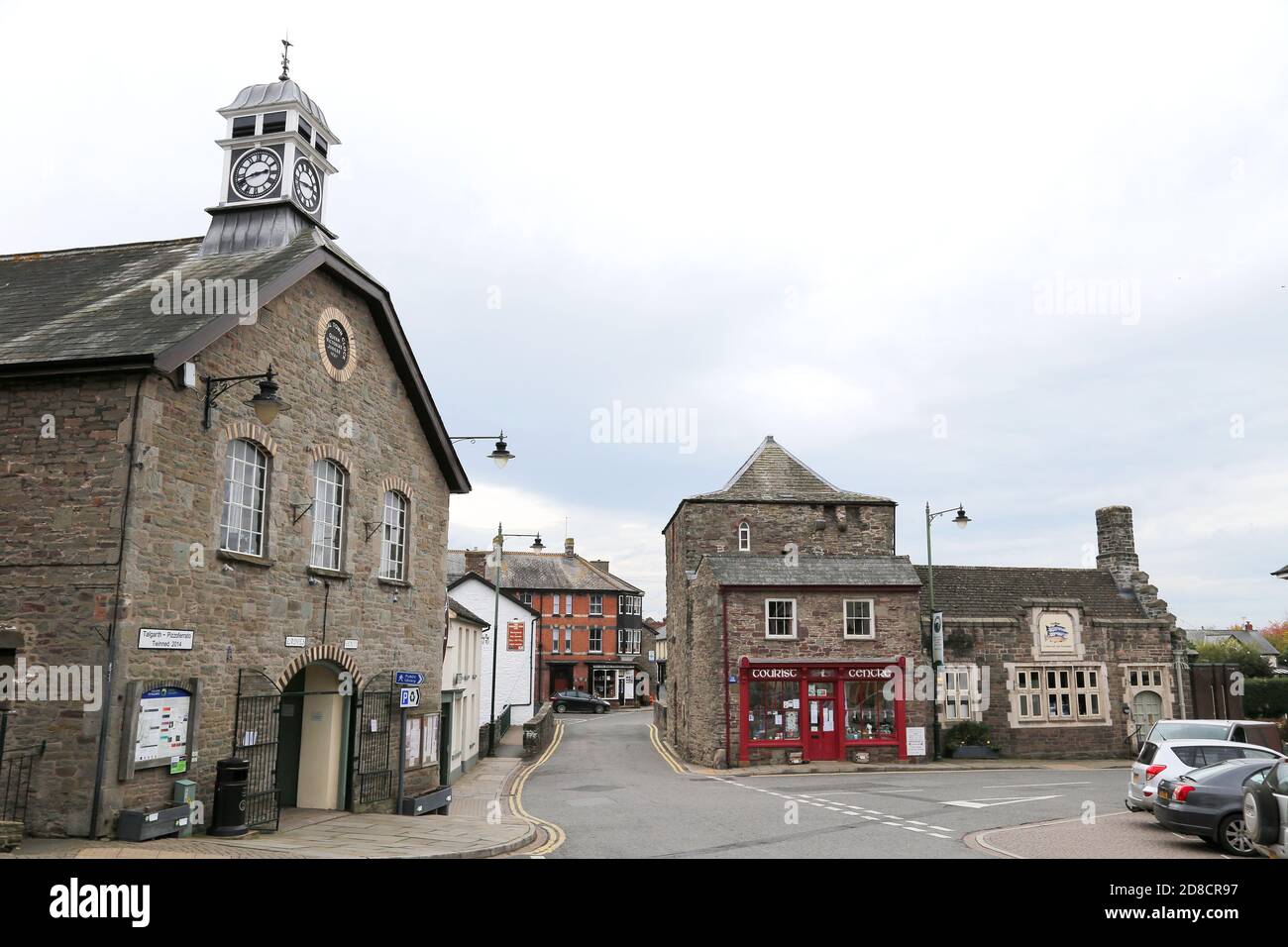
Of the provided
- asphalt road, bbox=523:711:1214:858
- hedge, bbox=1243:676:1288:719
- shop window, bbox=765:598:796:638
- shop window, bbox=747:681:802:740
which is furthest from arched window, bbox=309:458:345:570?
hedge, bbox=1243:676:1288:719

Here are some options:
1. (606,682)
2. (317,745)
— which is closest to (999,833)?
(317,745)

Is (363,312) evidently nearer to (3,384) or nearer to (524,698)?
(3,384)

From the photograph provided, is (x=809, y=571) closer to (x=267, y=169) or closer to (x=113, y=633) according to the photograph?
(x=267, y=169)

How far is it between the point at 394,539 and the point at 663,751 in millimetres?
19481

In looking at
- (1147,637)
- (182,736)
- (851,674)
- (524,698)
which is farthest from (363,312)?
(524,698)

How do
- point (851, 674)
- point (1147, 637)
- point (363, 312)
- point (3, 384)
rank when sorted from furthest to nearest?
point (1147, 637) → point (851, 674) → point (363, 312) → point (3, 384)

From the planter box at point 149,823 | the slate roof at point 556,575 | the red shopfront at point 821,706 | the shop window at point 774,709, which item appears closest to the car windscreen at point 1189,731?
the red shopfront at point 821,706

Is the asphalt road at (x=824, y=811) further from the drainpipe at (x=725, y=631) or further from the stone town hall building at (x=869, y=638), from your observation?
the stone town hall building at (x=869, y=638)

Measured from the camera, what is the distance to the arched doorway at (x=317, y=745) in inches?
661

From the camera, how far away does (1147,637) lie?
33.6m

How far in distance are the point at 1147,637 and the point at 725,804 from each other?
2198cm

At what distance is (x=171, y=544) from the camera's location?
12.6 m

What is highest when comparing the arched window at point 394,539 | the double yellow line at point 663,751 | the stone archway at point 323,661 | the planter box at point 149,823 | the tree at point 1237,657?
the arched window at point 394,539

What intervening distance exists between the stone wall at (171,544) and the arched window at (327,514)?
0.21 metres
